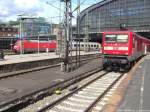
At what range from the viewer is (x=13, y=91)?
13.6m

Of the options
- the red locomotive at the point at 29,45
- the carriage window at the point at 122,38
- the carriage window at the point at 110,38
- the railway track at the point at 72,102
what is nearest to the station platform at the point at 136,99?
A: the railway track at the point at 72,102

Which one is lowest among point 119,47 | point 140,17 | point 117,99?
point 117,99

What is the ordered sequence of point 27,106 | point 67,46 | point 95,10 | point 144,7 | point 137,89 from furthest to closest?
point 95,10 → point 144,7 → point 67,46 → point 137,89 → point 27,106

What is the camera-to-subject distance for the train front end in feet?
78.8

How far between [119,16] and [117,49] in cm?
8570

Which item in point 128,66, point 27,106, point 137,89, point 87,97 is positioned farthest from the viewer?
point 128,66

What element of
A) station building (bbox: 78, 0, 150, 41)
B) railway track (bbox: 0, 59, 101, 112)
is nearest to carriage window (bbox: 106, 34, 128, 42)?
railway track (bbox: 0, 59, 101, 112)

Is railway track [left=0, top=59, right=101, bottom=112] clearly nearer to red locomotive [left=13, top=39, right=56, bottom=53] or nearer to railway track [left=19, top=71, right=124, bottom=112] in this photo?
railway track [left=19, top=71, right=124, bottom=112]

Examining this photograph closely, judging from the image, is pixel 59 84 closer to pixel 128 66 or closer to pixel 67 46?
pixel 67 46

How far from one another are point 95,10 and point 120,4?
13704 millimetres

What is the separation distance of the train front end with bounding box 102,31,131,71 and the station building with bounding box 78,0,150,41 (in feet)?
237

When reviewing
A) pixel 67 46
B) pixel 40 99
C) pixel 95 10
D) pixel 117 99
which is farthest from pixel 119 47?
pixel 95 10

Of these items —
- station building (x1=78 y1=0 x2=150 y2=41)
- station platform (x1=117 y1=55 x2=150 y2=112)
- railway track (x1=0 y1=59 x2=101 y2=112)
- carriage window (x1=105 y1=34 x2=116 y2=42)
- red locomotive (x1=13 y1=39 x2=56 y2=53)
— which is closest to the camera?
railway track (x1=0 y1=59 x2=101 y2=112)

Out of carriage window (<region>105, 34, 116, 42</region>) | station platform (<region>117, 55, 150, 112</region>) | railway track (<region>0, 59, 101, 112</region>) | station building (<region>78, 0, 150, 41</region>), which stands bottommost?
station platform (<region>117, 55, 150, 112</region>)
